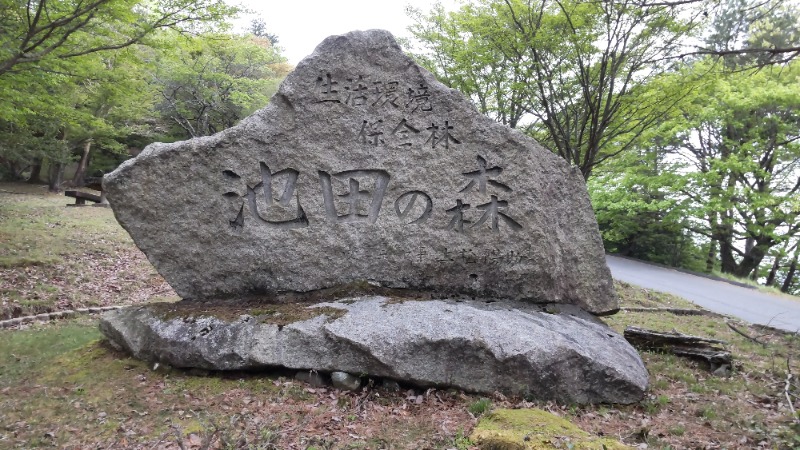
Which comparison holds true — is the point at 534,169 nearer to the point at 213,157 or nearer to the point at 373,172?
the point at 373,172

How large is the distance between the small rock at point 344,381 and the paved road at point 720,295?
327 inches

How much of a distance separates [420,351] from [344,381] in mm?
870

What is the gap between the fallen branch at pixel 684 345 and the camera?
6.46 metres

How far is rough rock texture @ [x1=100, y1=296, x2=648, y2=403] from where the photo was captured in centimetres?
513

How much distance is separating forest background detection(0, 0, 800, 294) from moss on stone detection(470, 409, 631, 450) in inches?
188

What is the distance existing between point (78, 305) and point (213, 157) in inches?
195

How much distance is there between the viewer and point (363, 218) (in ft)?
20.4

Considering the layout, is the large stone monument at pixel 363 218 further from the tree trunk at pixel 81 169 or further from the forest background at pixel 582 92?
the tree trunk at pixel 81 169

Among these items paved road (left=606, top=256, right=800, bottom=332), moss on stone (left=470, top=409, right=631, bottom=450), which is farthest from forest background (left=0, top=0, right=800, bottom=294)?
moss on stone (left=470, top=409, right=631, bottom=450)

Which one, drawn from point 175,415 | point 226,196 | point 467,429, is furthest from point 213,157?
point 467,429

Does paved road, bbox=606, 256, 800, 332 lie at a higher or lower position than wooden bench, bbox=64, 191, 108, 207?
higher

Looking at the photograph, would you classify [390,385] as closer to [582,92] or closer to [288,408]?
[288,408]

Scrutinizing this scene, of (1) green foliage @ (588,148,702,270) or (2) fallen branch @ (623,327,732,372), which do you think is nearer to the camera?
(2) fallen branch @ (623,327,732,372)

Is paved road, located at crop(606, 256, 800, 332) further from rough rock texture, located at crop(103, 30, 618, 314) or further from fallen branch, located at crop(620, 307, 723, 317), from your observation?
rough rock texture, located at crop(103, 30, 618, 314)
